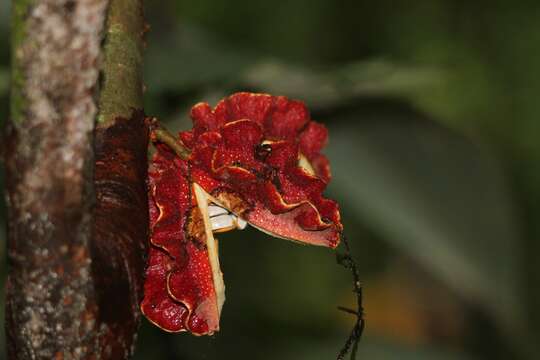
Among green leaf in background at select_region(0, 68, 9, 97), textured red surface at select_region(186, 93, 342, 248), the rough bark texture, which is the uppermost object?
green leaf in background at select_region(0, 68, 9, 97)

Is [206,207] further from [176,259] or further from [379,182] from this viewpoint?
[379,182]

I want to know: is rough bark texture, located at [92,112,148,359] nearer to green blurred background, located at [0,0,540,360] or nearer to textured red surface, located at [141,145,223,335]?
textured red surface, located at [141,145,223,335]

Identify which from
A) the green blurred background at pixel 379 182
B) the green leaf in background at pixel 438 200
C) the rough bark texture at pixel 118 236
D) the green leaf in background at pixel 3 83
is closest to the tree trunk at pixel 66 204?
the rough bark texture at pixel 118 236

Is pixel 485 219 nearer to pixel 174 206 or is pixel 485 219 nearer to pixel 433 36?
pixel 174 206

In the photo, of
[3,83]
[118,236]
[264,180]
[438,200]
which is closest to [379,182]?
[438,200]

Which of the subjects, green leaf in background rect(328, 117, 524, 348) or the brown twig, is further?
green leaf in background rect(328, 117, 524, 348)

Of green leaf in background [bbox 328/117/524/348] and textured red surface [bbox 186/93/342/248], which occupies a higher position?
green leaf in background [bbox 328/117/524/348]

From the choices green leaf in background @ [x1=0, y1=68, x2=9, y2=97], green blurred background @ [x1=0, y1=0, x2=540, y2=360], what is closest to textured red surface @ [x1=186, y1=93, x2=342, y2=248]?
green blurred background @ [x1=0, y1=0, x2=540, y2=360]

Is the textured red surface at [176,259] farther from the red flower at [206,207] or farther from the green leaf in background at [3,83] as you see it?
the green leaf in background at [3,83]
